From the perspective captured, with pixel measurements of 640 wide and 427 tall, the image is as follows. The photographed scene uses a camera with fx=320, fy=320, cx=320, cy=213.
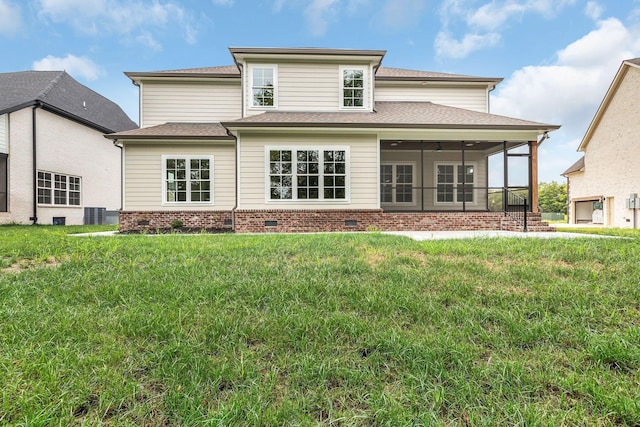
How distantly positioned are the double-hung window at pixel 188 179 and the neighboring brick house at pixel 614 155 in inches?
860

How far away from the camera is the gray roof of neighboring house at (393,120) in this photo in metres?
10.3

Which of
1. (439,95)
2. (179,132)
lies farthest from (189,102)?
(439,95)

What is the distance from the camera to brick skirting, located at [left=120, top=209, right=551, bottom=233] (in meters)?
10.6

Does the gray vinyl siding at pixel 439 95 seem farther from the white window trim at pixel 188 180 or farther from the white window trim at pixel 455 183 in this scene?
the white window trim at pixel 188 180

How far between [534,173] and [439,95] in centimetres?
572

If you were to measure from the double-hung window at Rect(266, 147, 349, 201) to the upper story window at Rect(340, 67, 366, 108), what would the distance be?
2683 mm

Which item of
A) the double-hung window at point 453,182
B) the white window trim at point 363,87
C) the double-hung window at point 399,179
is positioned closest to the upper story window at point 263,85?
the white window trim at point 363,87

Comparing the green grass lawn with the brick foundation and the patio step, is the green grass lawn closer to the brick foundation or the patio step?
the patio step

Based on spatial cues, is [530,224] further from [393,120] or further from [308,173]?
[308,173]

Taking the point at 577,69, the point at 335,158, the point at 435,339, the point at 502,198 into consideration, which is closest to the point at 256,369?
the point at 435,339

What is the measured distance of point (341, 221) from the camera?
10.8 m

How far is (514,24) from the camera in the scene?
1766 centimetres

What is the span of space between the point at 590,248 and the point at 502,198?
286 inches

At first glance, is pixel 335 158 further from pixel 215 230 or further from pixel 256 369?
pixel 256 369
